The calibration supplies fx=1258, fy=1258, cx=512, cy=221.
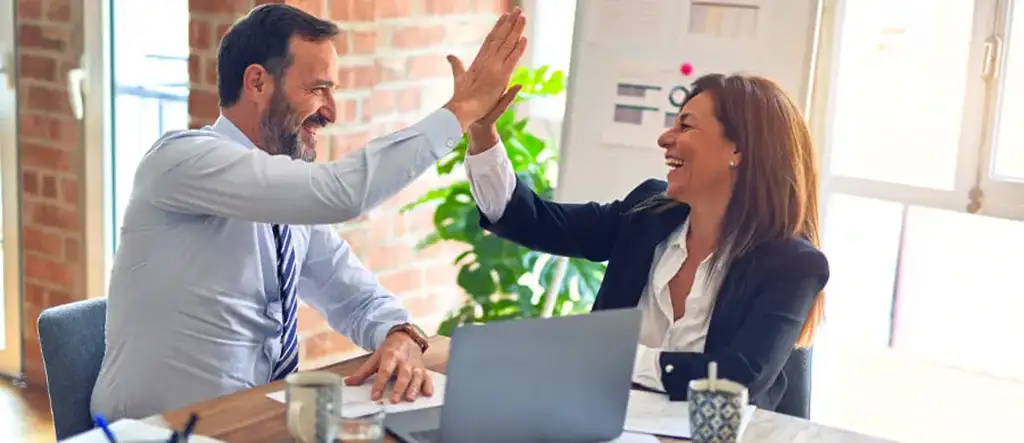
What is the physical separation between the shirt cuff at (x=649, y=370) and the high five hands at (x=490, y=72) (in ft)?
1.53

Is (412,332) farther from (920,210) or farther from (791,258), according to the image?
(920,210)

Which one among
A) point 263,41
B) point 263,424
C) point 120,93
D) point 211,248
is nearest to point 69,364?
point 211,248

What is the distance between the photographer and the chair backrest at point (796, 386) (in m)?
2.18

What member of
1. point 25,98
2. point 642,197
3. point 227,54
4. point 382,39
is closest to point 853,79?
point 642,197

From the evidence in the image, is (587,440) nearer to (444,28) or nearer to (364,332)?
(364,332)

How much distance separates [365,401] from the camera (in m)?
1.81

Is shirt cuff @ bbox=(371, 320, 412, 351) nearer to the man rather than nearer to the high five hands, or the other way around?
the man

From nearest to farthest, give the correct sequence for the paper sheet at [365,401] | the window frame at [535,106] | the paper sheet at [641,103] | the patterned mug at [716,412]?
the patterned mug at [716,412]
the paper sheet at [365,401]
the paper sheet at [641,103]
the window frame at [535,106]

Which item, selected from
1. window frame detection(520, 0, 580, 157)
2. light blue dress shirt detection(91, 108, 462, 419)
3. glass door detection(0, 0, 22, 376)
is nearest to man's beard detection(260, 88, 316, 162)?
light blue dress shirt detection(91, 108, 462, 419)

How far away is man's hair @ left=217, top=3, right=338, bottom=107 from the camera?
217cm

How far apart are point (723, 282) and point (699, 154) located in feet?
0.78

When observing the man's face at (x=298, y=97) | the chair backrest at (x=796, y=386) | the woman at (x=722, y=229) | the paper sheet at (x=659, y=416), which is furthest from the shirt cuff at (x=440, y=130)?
the chair backrest at (x=796, y=386)

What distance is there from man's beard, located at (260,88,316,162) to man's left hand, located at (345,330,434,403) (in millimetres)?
435

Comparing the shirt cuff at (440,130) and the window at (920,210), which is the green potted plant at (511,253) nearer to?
the window at (920,210)
